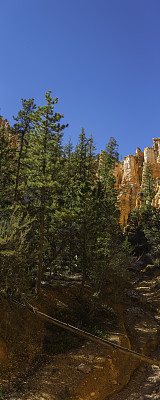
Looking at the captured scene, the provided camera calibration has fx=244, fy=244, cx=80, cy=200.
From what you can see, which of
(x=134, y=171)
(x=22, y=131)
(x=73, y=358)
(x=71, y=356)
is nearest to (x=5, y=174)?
(x=22, y=131)

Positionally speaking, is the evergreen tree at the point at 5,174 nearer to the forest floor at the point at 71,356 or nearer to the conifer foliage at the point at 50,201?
the conifer foliage at the point at 50,201

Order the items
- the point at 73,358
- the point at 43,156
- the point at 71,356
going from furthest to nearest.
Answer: the point at 43,156
the point at 71,356
the point at 73,358

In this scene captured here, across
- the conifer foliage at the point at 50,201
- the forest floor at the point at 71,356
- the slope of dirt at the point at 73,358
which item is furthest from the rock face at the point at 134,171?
the forest floor at the point at 71,356

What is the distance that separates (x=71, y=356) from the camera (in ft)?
42.6

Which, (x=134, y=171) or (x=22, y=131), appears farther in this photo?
(x=134, y=171)

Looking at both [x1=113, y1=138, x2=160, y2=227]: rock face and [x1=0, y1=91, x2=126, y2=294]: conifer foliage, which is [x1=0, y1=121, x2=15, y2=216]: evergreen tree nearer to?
[x1=0, y1=91, x2=126, y2=294]: conifer foliage

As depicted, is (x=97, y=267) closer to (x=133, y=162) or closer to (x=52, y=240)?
(x=52, y=240)

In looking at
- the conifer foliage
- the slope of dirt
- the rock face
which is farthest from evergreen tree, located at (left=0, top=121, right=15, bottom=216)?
the rock face

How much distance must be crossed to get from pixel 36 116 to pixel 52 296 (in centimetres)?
1359

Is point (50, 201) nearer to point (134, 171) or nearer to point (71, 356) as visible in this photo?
point (71, 356)

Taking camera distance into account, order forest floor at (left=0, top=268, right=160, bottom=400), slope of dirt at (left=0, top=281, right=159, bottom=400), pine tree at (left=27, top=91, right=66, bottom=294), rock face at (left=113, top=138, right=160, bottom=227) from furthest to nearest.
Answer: rock face at (left=113, top=138, right=160, bottom=227), pine tree at (left=27, top=91, right=66, bottom=294), forest floor at (left=0, top=268, right=160, bottom=400), slope of dirt at (left=0, top=281, right=159, bottom=400)

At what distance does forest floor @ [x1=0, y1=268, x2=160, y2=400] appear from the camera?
35.0ft

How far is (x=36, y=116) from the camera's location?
17922mm

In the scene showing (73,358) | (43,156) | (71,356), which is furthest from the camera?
(43,156)
